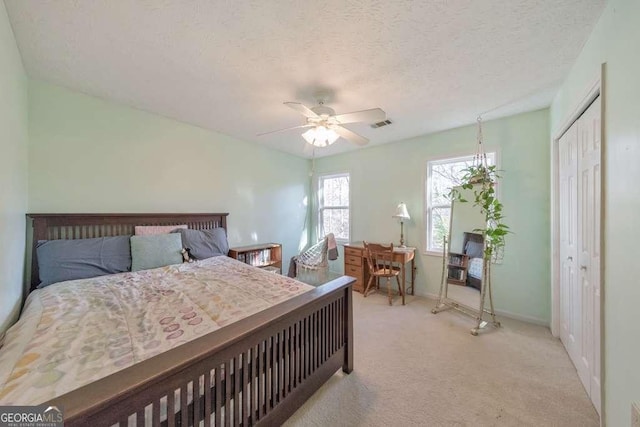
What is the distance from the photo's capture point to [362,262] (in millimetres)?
3922

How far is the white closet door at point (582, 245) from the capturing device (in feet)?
5.30

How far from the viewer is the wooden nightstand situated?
352 cm

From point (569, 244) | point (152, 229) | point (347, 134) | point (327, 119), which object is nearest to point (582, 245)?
point (569, 244)

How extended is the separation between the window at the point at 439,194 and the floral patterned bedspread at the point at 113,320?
99.5 inches

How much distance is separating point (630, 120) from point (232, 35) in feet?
7.40

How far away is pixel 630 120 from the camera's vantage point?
1139mm

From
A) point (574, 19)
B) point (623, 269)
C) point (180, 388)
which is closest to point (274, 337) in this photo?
point (180, 388)

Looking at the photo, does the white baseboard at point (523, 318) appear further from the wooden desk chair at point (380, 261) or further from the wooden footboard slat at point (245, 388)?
the wooden footboard slat at point (245, 388)

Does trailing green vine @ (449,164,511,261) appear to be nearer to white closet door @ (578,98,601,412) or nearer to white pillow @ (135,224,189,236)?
white closet door @ (578,98,601,412)

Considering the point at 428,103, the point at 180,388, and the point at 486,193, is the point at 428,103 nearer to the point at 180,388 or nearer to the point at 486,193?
the point at 486,193

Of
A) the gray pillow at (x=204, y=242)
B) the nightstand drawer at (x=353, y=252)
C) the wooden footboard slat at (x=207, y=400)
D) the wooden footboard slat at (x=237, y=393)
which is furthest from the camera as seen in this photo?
the nightstand drawer at (x=353, y=252)

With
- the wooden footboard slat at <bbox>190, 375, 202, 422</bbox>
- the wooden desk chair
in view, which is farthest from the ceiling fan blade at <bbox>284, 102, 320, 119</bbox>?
the wooden desk chair

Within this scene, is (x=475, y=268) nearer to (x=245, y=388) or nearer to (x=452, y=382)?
(x=452, y=382)

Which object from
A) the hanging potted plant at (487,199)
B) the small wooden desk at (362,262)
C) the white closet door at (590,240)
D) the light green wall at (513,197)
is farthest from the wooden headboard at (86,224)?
the white closet door at (590,240)
